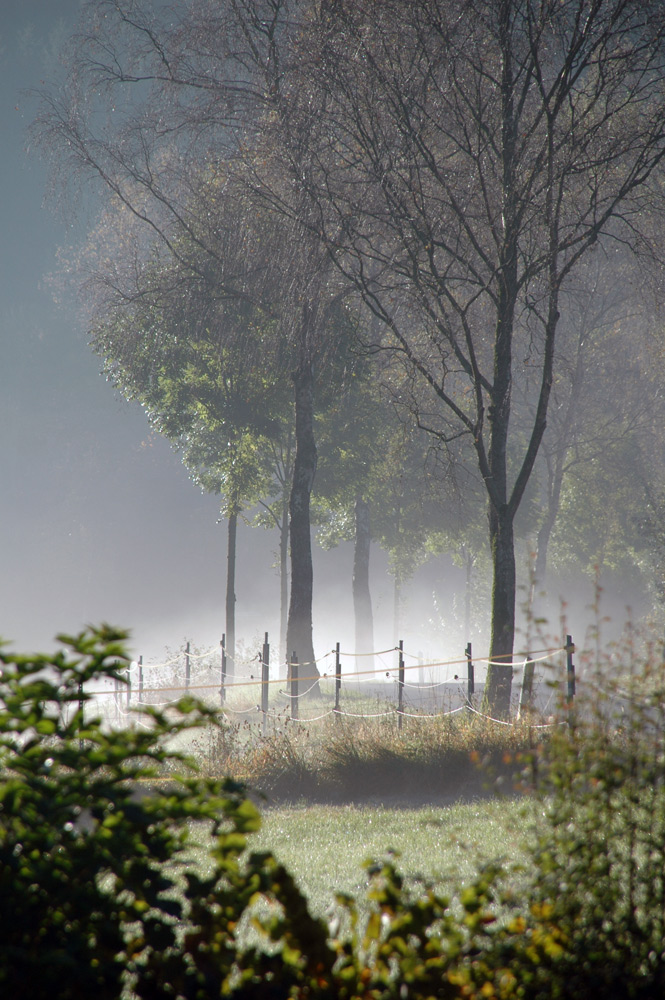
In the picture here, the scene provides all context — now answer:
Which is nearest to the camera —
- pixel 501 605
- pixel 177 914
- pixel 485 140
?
pixel 177 914

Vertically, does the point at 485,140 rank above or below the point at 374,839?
above

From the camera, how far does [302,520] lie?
771 inches

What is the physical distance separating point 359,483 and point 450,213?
15389mm

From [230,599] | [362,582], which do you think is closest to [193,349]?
[230,599]

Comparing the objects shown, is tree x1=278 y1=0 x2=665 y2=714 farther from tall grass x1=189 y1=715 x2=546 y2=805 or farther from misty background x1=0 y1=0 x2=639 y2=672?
misty background x1=0 y1=0 x2=639 y2=672

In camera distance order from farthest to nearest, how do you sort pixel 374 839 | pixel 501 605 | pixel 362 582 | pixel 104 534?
pixel 104 534
pixel 362 582
pixel 501 605
pixel 374 839

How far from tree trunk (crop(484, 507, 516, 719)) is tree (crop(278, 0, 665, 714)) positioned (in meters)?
0.02

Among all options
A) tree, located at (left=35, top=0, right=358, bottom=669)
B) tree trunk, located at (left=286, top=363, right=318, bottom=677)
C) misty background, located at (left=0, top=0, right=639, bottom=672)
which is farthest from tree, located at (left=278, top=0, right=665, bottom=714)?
misty background, located at (left=0, top=0, right=639, bottom=672)

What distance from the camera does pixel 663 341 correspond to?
24.8m

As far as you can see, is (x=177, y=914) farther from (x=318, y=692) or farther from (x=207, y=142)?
(x=318, y=692)

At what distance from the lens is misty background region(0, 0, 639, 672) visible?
71.4 metres

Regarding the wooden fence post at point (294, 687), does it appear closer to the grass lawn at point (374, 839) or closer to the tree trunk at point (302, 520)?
the tree trunk at point (302, 520)

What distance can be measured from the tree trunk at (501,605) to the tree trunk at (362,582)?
60.2ft

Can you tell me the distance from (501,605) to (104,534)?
3713 inches
